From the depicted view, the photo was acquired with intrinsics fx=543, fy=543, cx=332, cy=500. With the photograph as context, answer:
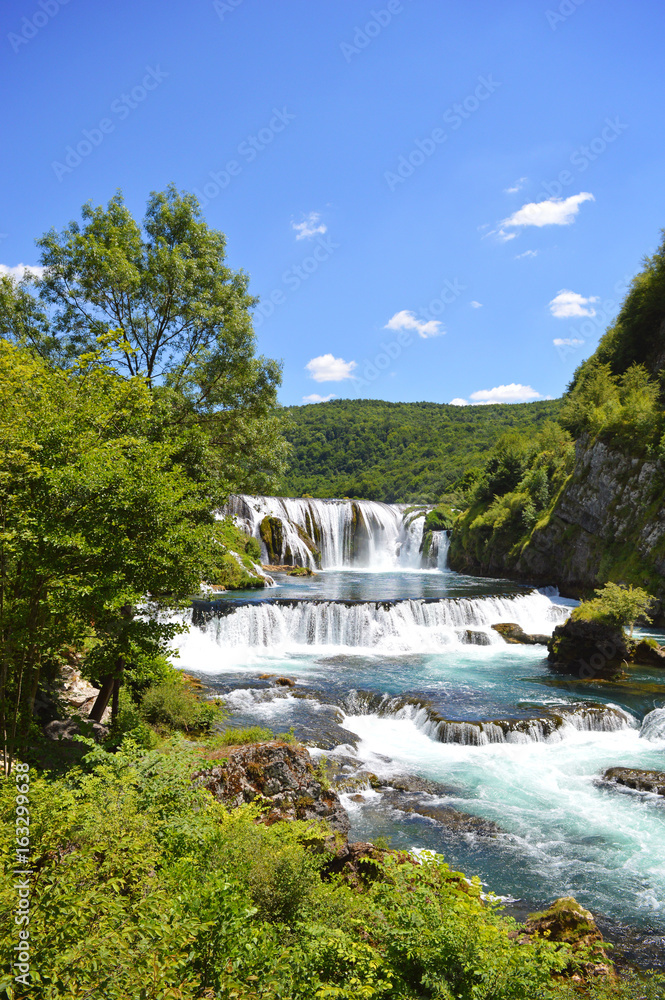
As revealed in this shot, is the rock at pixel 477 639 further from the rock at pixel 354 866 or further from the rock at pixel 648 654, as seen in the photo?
the rock at pixel 354 866

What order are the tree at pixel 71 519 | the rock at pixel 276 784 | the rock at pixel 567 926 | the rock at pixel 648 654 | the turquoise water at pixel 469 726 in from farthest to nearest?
the rock at pixel 648 654
the turquoise water at pixel 469 726
the rock at pixel 276 784
the rock at pixel 567 926
the tree at pixel 71 519

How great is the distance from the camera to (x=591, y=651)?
17.0 metres

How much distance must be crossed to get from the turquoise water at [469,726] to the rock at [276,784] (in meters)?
1.37

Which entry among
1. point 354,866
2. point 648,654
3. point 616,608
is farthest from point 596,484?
point 354,866

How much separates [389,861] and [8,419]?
5282 millimetres

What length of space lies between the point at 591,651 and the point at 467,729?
23.1 feet

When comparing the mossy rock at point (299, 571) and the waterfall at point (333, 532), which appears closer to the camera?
the mossy rock at point (299, 571)

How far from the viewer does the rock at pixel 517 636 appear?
21.0m

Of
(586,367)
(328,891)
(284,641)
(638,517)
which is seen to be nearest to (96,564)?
(328,891)

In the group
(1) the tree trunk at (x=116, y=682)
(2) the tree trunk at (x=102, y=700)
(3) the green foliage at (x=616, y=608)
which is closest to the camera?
(1) the tree trunk at (x=116, y=682)

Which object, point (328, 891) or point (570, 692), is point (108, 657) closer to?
point (328, 891)

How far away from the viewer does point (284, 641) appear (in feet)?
66.9

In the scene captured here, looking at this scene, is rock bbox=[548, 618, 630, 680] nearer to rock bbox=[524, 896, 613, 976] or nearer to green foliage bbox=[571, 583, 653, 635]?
green foliage bbox=[571, 583, 653, 635]

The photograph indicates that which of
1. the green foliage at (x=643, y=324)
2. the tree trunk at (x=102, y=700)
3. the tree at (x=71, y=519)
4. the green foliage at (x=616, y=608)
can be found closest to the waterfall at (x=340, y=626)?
the green foliage at (x=616, y=608)
